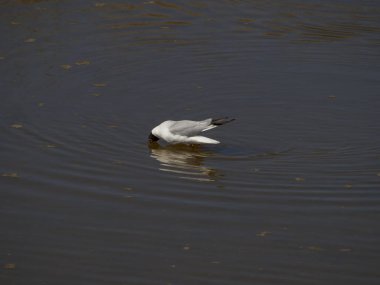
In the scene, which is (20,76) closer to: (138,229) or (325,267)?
(138,229)

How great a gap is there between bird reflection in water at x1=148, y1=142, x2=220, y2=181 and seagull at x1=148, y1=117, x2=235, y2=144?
14cm

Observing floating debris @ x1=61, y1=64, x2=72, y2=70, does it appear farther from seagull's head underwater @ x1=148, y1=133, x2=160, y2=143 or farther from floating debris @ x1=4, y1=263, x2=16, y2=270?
floating debris @ x1=4, y1=263, x2=16, y2=270

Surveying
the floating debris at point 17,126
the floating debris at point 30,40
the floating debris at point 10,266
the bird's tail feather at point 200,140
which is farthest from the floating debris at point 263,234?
the floating debris at point 30,40

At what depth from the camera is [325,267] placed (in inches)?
276

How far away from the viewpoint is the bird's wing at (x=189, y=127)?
33.1ft

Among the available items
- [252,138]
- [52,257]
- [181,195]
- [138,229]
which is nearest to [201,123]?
[252,138]

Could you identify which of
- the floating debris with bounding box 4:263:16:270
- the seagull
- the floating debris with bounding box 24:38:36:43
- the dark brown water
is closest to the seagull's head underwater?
the seagull

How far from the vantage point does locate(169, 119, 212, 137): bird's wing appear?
33.1ft

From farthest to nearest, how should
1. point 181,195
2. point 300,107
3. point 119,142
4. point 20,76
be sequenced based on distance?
point 20,76 → point 300,107 → point 119,142 → point 181,195

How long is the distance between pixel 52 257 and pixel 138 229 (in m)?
0.92

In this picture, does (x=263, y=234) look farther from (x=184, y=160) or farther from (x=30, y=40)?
(x=30, y=40)

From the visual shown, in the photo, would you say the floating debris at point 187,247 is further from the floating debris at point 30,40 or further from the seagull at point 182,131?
the floating debris at point 30,40

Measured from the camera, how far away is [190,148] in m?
10.4

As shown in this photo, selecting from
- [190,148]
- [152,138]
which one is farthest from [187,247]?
[190,148]
